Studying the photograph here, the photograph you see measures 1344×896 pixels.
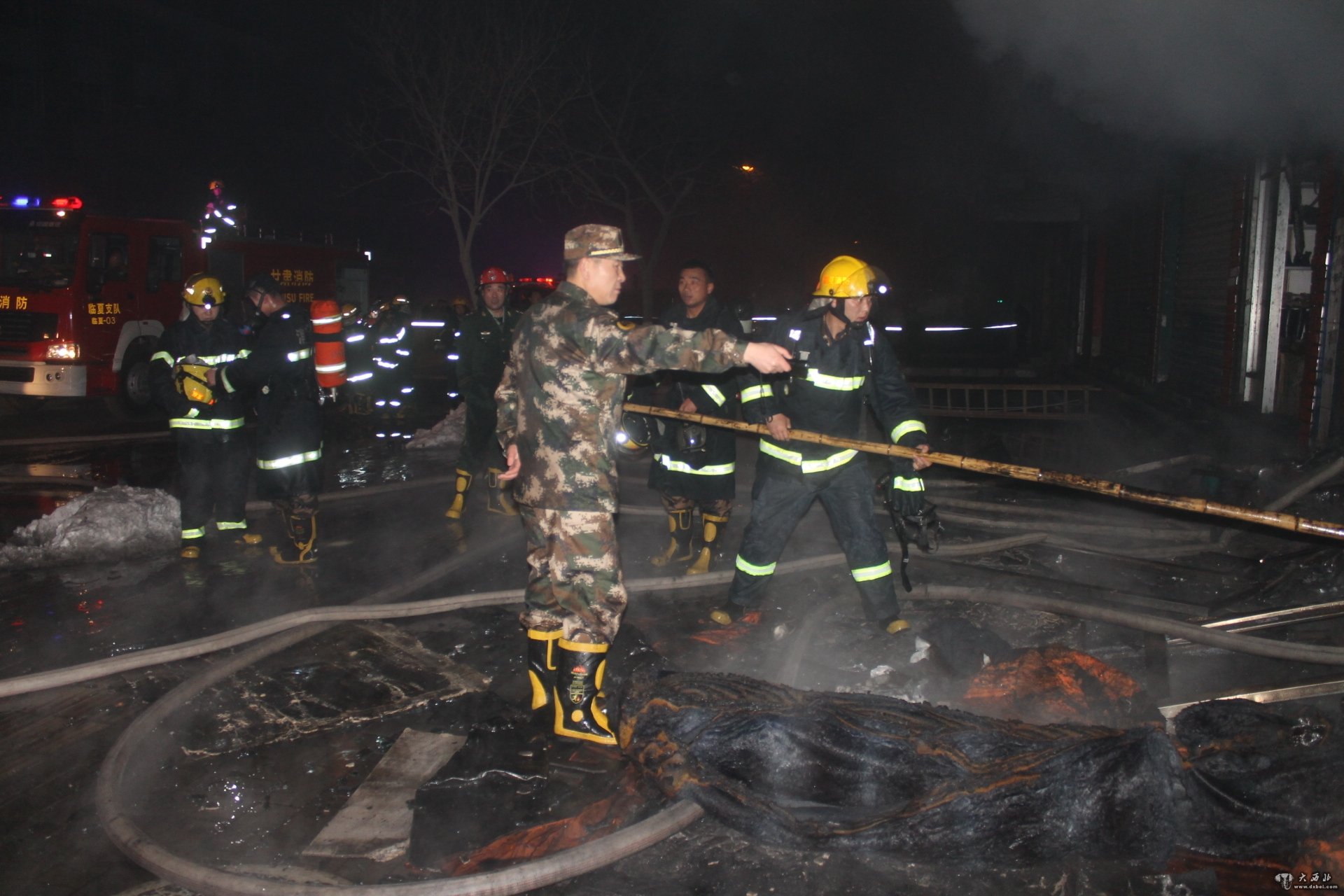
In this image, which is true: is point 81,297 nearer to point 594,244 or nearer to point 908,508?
point 594,244

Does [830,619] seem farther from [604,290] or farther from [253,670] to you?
[253,670]

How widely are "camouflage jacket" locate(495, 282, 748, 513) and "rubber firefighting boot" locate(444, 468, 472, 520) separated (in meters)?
3.61

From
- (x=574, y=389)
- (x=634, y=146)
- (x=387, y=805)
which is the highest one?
(x=634, y=146)

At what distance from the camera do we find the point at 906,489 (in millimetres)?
4539

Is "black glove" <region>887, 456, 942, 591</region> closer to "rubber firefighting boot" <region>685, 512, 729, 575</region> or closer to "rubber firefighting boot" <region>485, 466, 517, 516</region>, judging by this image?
"rubber firefighting boot" <region>685, 512, 729, 575</region>

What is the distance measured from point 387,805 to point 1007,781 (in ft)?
6.98

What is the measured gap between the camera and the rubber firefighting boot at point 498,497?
23.3 ft

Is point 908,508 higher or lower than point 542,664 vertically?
higher

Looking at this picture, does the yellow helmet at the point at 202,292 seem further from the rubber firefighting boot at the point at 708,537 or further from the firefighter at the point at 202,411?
the rubber firefighting boot at the point at 708,537

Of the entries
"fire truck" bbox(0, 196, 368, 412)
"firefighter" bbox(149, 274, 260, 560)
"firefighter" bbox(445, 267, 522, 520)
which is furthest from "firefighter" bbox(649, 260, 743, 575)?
"fire truck" bbox(0, 196, 368, 412)

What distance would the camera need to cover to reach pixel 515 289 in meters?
18.8

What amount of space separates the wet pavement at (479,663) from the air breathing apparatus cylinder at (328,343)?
121 centimetres

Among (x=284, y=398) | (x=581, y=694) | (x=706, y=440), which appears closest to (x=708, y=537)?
(x=706, y=440)

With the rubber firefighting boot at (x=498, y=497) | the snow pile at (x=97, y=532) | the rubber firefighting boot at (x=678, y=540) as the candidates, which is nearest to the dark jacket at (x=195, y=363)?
the snow pile at (x=97, y=532)
